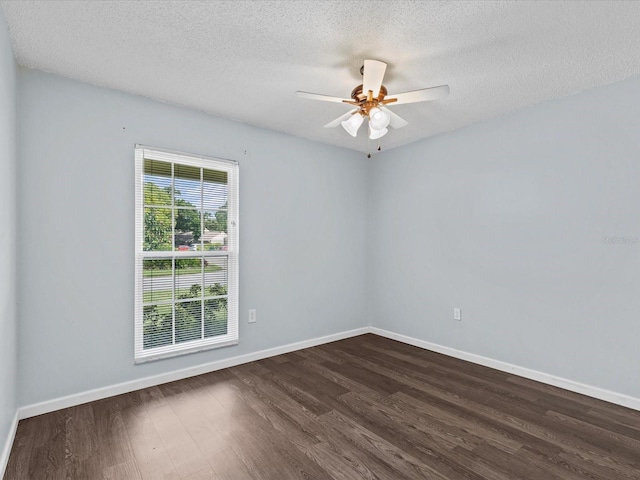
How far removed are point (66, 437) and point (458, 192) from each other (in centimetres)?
384

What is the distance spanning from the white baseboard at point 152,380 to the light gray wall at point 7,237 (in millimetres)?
228

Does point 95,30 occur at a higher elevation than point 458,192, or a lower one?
higher

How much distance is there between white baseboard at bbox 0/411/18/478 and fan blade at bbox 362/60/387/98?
9.76 ft

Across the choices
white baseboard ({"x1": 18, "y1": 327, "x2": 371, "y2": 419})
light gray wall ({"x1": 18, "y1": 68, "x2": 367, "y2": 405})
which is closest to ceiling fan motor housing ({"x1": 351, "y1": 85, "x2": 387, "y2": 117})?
light gray wall ({"x1": 18, "y1": 68, "x2": 367, "y2": 405})

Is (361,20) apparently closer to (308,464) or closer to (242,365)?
(308,464)

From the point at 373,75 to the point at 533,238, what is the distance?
6.79 ft

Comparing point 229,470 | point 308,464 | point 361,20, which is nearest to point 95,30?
point 361,20

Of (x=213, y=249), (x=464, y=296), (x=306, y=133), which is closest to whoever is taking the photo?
(x=213, y=249)

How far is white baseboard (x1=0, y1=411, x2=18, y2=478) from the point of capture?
1.76m

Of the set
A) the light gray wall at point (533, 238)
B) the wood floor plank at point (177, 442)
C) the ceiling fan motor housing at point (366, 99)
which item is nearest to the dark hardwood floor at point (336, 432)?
the wood floor plank at point (177, 442)

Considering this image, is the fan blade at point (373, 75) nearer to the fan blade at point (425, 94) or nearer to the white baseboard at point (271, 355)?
the fan blade at point (425, 94)

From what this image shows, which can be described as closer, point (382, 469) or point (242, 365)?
point (382, 469)

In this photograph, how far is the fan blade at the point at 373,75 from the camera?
2.11 meters

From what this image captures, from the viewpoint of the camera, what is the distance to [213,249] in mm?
3238
